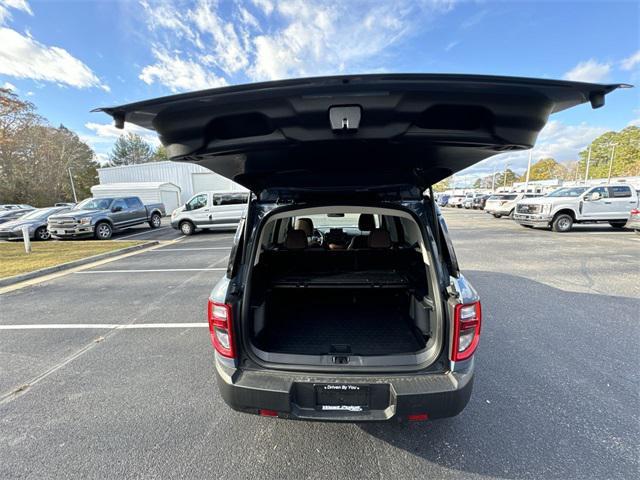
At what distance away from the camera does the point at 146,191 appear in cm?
2370

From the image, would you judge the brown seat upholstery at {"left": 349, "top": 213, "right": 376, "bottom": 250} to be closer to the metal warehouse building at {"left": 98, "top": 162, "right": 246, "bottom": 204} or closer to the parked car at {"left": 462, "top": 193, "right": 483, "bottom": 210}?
the metal warehouse building at {"left": 98, "top": 162, "right": 246, "bottom": 204}

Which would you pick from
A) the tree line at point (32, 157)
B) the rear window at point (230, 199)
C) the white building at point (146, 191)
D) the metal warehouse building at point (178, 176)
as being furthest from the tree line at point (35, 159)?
the rear window at point (230, 199)

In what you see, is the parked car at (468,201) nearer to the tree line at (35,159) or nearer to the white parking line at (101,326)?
the white parking line at (101,326)

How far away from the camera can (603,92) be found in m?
1.25

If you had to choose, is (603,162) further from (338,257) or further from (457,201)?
(338,257)

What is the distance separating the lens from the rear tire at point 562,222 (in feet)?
35.7

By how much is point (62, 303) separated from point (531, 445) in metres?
6.36

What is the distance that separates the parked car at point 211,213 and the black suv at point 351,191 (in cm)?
1039

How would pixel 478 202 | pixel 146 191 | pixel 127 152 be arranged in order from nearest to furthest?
pixel 146 191 < pixel 478 202 < pixel 127 152

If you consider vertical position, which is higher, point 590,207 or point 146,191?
point 146,191

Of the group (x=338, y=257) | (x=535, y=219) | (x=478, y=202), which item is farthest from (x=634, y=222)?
→ (x=478, y=202)

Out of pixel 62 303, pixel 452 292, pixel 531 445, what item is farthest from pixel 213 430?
pixel 62 303

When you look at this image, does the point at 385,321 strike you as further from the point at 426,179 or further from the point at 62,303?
the point at 62,303

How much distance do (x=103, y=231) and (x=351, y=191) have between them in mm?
13559
